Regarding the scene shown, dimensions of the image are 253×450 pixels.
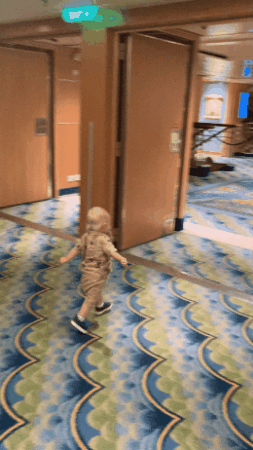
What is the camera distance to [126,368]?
8.80ft

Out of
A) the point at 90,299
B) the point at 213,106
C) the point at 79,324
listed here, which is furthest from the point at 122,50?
the point at 213,106

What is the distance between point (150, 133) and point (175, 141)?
0.57m

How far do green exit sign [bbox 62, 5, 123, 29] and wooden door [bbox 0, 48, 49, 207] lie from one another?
2.15 meters

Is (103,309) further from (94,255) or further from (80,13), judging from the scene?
(80,13)

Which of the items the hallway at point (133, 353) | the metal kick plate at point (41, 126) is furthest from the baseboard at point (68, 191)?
the hallway at point (133, 353)

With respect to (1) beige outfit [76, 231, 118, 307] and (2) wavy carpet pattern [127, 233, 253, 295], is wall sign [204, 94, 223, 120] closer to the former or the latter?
(2) wavy carpet pattern [127, 233, 253, 295]

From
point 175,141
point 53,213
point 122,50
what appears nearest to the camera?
point 122,50

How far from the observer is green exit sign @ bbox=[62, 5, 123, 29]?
12.7 ft

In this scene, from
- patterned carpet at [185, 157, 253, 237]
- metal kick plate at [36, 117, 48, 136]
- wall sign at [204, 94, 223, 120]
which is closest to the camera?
patterned carpet at [185, 157, 253, 237]

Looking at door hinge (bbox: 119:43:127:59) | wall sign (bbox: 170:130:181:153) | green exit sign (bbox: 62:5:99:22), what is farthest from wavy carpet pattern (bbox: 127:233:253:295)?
green exit sign (bbox: 62:5:99:22)

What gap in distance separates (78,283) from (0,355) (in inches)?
49.9

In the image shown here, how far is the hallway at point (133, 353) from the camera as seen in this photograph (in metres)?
2.18

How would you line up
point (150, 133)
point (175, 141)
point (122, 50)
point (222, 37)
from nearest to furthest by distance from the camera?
point (122, 50)
point (150, 133)
point (222, 37)
point (175, 141)

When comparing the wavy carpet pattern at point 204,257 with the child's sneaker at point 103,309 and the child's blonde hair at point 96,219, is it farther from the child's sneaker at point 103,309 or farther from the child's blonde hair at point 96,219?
the child's blonde hair at point 96,219
